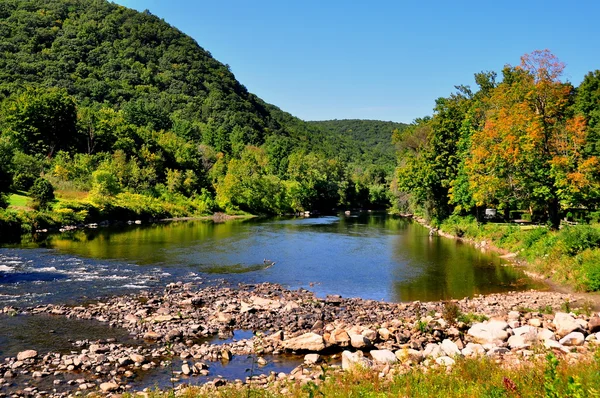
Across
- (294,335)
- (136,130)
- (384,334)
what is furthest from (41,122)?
(384,334)

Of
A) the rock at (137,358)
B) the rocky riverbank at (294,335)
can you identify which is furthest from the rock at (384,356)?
the rock at (137,358)

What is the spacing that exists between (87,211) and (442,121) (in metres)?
45.2

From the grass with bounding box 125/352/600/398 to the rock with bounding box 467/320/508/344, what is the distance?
5894 millimetres

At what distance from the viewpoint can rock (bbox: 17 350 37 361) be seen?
15.6 m

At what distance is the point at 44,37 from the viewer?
141 metres

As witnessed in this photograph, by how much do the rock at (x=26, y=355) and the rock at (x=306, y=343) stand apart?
325 inches

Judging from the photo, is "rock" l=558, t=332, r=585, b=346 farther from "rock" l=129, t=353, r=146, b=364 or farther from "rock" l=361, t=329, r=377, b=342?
"rock" l=129, t=353, r=146, b=364

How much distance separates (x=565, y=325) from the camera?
17.2 meters

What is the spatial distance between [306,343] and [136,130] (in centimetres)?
9836

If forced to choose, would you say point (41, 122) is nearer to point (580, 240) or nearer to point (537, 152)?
point (537, 152)

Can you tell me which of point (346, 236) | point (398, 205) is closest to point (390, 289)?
point (346, 236)

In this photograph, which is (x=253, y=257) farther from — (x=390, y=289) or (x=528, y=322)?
(x=528, y=322)

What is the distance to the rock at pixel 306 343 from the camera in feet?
55.1

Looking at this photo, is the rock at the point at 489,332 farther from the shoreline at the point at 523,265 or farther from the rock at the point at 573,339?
the shoreline at the point at 523,265
